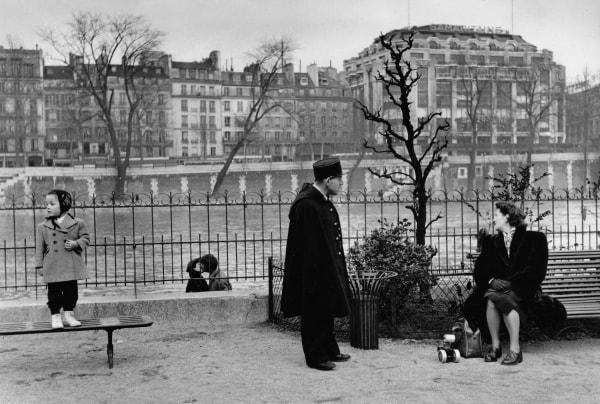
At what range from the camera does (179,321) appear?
709 cm

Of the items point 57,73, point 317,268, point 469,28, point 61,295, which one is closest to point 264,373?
point 317,268

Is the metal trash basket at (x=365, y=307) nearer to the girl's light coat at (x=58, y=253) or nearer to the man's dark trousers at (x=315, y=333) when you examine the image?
the man's dark trousers at (x=315, y=333)

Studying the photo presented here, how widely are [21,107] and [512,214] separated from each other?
174 feet

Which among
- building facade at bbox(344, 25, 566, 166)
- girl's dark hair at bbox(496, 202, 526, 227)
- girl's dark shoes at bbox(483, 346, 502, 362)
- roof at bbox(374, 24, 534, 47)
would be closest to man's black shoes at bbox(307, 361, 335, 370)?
girl's dark shoes at bbox(483, 346, 502, 362)

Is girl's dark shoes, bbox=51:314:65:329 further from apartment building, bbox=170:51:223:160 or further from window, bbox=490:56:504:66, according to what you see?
window, bbox=490:56:504:66

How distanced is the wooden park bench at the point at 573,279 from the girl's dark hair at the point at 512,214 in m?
0.98

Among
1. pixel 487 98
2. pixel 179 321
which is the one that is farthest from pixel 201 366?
pixel 487 98

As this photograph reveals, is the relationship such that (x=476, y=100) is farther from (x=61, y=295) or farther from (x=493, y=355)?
(x=61, y=295)

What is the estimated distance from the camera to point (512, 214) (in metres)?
5.60

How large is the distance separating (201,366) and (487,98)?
6708 cm

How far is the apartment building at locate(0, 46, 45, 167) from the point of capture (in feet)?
171

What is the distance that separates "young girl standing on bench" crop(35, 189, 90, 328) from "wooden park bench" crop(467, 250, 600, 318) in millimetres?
3492

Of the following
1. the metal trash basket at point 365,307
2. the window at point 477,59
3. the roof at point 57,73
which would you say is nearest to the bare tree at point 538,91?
the window at point 477,59

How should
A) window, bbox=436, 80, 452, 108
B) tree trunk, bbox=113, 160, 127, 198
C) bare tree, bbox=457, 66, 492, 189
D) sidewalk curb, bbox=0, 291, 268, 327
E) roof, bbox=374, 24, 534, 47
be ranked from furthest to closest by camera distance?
roof, bbox=374, 24, 534, 47, window, bbox=436, 80, 452, 108, bare tree, bbox=457, 66, 492, 189, tree trunk, bbox=113, 160, 127, 198, sidewalk curb, bbox=0, 291, 268, 327
